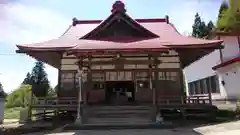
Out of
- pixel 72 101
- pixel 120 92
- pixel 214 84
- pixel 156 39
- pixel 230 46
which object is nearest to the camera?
pixel 72 101

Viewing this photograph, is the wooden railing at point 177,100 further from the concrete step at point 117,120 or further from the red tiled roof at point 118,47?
the red tiled roof at point 118,47

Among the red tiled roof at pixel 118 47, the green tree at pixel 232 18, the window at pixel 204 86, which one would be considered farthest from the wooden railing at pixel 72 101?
the green tree at pixel 232 18

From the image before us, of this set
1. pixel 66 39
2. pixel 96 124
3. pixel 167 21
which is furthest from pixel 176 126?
pixel 167 21

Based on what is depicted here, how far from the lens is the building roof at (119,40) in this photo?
1260cm

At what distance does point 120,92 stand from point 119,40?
3.40 meters

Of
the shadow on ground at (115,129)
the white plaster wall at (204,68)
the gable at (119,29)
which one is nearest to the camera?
the shadow on ground at (115,129)

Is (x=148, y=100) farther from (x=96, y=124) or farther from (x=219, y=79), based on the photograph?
(x=219, y=79)

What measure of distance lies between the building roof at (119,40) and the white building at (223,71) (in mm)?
4888

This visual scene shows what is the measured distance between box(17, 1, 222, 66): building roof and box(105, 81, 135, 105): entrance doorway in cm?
266

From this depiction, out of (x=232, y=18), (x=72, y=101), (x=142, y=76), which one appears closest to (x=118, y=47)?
(x=142, y=76)

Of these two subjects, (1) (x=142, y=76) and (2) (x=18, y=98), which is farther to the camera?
(2) (x=18, y=98)

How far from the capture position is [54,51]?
44.4 feet

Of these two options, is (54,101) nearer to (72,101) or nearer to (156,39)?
(72,101)

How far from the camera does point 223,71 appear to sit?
793 inches
